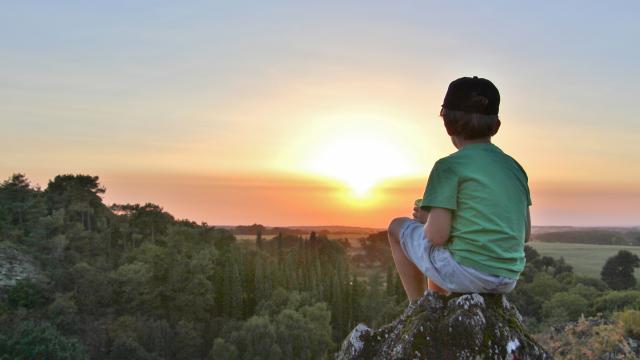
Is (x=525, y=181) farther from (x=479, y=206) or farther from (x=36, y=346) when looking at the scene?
(x=36, y=346)

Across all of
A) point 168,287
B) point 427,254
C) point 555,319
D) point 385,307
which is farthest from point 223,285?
point 427,254

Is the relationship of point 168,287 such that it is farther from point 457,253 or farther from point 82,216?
point 457,253

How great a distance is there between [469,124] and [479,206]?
2.07 feet

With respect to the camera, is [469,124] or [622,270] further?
[622,270]

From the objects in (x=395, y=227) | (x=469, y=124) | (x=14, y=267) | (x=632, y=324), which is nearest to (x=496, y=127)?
(x=469, y=124)

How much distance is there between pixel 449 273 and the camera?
4562 mm

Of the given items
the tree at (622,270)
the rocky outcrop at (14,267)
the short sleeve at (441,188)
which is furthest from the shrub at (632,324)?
the tree at (622,270)

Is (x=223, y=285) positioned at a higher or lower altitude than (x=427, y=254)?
lower

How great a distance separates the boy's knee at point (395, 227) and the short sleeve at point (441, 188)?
45 cm

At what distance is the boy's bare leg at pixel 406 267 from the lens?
503cm

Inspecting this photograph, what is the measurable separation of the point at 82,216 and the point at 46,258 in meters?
13.4

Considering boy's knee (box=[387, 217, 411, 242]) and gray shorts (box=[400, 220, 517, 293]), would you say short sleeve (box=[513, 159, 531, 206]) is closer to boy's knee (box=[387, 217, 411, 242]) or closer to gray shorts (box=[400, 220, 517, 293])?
gray shorts (box=[400, 220, 517, 293])

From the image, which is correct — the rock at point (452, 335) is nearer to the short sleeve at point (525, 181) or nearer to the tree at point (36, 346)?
the short sleeve at point (525, 181)

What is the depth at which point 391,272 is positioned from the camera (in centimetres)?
9725
